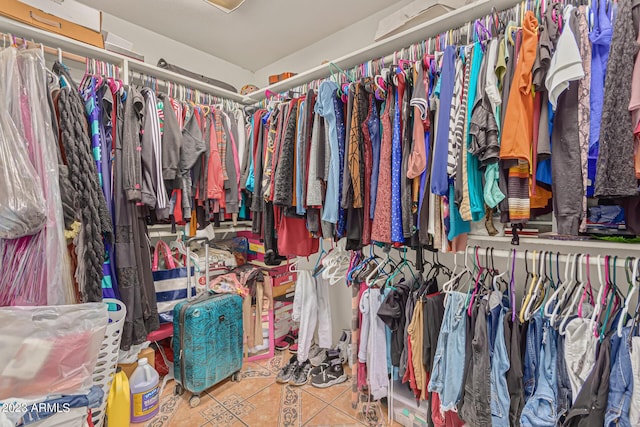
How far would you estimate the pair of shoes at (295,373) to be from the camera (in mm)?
2016

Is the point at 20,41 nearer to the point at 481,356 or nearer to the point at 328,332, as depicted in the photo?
the point at 328,332

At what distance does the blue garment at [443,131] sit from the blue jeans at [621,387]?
77 centimetres

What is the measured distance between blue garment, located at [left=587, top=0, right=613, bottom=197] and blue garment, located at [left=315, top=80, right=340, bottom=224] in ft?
3.13

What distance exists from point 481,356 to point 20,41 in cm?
267

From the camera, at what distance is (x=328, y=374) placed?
2049 millimetres

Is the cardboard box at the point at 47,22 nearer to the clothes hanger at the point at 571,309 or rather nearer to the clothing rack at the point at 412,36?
the clothing rack at the point at 412,36

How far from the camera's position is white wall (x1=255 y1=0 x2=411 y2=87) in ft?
7.52

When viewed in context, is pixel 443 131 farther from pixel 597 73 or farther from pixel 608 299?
pixel 608 299

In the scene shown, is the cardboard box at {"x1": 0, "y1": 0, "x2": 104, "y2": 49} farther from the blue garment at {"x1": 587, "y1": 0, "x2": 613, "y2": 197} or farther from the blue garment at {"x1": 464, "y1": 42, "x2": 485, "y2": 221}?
the blue garment at {"x1": 587, "y1": 0, "x2": 613, "y2": 197}

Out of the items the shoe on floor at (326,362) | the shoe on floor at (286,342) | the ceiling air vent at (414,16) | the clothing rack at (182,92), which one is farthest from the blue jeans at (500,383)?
the clothing rack at (182,92)

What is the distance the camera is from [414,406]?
1605mm

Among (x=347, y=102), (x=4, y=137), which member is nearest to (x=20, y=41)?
(x=4, y=137)

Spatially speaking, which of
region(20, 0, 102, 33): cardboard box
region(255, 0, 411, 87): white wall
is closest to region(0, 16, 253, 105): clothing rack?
region(20, 0, 102, 33): cardboard box

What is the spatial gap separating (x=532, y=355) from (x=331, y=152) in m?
1.22
